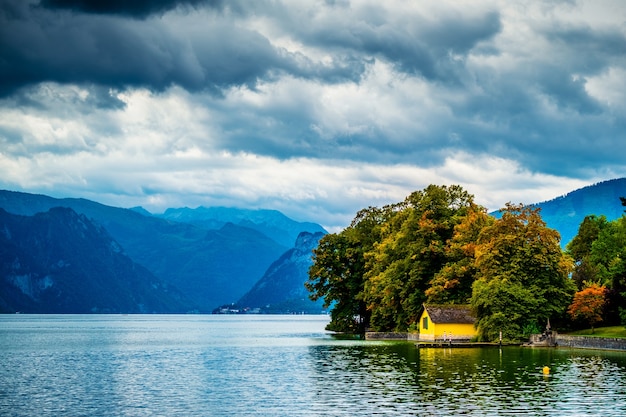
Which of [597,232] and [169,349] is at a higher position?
[597,232]

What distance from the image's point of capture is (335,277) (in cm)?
12550

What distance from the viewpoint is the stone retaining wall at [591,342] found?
78.6 meters

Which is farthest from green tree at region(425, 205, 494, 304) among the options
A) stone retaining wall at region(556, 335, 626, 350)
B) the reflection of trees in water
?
the reflection of trees in water

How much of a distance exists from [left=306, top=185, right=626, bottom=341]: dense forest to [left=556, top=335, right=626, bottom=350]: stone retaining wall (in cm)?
369

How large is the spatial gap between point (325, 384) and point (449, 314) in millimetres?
48273

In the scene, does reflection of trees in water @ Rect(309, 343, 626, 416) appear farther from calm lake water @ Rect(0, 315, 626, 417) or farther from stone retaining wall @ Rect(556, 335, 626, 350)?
stone retaining wall @ Rect(556, 335, 626, 350)

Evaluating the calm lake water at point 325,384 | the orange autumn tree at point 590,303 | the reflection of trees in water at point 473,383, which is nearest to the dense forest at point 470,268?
the orange autumn tree at point 590,303

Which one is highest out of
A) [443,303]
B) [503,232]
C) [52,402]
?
[503,232]

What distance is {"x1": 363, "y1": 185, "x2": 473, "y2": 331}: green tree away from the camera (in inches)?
4139

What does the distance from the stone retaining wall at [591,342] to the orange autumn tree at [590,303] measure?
3.91m

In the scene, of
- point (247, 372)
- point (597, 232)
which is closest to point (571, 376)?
point (247, 372)

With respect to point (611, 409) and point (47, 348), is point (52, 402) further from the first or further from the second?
point (47, 348)

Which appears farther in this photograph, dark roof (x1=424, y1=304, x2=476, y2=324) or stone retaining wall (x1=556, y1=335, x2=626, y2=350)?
dark roof (x1=424, y1=304, x2=476, y2=324)

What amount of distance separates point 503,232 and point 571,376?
40.2 m
